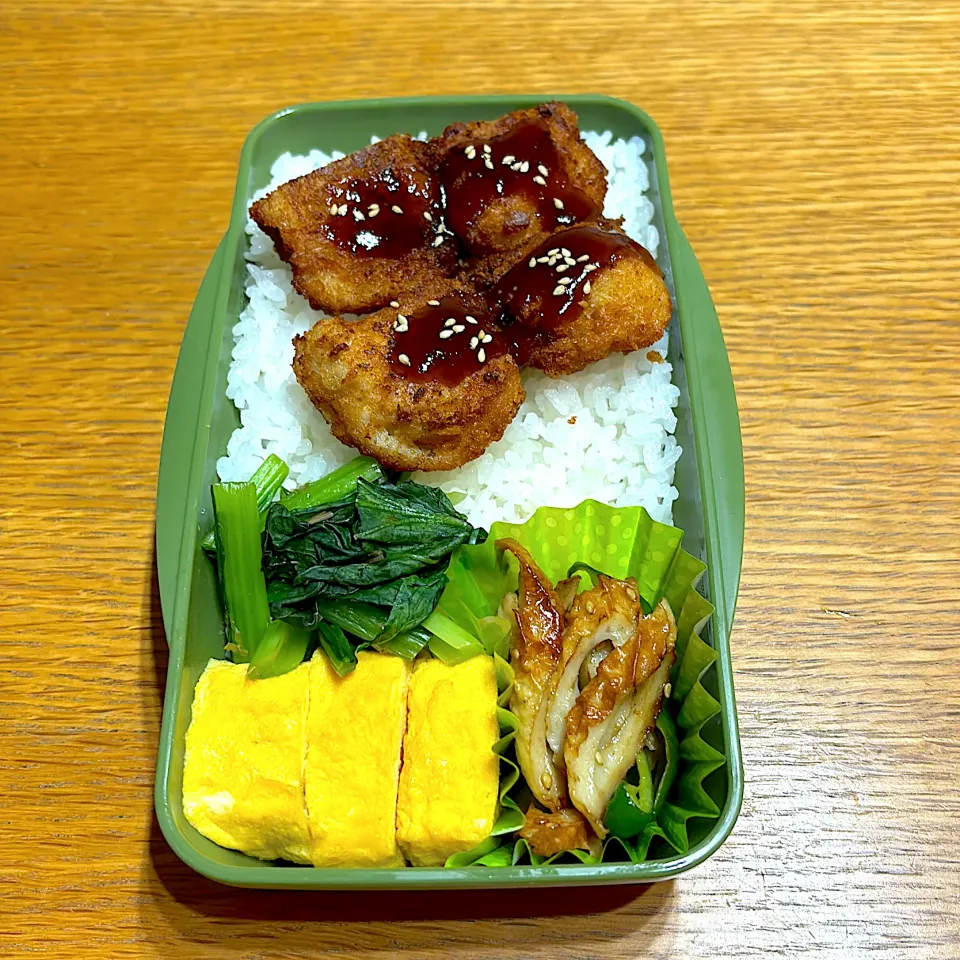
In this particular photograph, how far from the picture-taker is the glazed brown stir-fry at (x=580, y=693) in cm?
205

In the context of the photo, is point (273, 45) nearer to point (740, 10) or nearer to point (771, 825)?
point (740, 10)

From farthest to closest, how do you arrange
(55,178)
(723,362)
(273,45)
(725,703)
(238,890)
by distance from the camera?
(273,45)
(55,178)
(723,362)
(238,890)
(725,703)

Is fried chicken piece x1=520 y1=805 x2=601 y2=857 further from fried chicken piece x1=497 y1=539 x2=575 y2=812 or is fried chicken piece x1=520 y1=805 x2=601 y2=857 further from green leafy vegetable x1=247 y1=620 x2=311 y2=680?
green leafy vegetable x1=247 y1=620 x2=311 y2=680

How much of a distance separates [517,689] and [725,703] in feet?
1.66

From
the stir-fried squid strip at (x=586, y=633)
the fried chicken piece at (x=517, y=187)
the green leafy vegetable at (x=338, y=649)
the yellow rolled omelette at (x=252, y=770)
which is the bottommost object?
the yellow rolled omelette at (x=252, y=770)

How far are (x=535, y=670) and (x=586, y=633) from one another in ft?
0.52

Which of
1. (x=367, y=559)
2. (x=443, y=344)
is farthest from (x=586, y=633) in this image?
(x=443, y=344)

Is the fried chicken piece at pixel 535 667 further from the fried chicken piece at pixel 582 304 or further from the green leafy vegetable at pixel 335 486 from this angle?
the fried chicken piece at pixel 582 304

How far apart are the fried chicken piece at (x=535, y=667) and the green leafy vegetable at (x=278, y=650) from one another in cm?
58

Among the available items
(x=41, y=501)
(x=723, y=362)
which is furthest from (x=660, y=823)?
(x=41, y=501)

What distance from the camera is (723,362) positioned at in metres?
2.84

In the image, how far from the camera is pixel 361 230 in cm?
288

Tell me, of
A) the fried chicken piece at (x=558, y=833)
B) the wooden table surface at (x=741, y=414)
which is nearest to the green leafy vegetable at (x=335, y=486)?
the wooden table surface at (x=741, y=414)

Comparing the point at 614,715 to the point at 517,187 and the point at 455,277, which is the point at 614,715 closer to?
the point at 455,277
